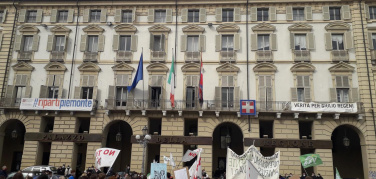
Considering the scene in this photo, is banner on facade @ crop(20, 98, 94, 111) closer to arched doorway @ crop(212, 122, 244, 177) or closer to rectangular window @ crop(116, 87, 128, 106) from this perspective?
rectangular window @ crop(116, 87, 128, 106)

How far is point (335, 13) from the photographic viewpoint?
29875 mm

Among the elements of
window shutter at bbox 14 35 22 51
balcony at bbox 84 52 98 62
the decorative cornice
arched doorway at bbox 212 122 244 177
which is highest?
the decorative cornice

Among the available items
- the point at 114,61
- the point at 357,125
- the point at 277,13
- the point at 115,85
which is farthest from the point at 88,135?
the point at 357,125

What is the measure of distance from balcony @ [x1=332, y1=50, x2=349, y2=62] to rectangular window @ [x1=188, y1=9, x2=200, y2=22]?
506 inches

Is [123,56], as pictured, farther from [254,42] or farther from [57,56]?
[254,42]

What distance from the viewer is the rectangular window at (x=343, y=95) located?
91.5ft

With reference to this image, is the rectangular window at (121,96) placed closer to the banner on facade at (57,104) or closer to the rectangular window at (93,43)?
the banner on facade at (57,104)

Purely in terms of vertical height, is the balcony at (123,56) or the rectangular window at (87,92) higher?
the balcony at (123,56)

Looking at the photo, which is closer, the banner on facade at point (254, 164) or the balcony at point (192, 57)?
the banner on facade at point (254, 164)

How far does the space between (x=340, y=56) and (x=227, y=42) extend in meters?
10.1

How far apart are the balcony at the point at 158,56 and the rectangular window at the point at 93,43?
5.62 metres

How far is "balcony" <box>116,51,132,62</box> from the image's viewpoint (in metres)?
30.2

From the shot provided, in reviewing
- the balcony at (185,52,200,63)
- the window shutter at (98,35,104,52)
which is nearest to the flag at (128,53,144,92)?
the balcony at (185,52,200,63)

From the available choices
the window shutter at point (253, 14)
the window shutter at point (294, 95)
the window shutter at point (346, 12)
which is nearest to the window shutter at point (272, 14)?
the window shutter at point (253, 14)
